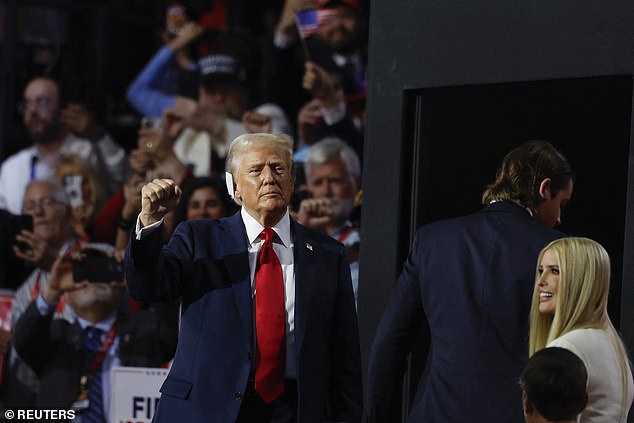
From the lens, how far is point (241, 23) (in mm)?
8141

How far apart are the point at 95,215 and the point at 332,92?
1767mm

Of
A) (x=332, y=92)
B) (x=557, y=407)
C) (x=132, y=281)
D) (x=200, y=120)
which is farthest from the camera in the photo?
(x=200, y=120)

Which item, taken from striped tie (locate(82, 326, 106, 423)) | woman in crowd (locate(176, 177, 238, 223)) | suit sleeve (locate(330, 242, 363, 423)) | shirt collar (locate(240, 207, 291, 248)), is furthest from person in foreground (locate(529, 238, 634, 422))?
striped tie (locate(82, 326, 106, 423))

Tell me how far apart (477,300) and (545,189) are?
1.41 ft

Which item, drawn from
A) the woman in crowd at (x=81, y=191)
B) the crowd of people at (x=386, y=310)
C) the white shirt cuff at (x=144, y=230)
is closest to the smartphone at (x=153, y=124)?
the woman in crowd at (x=81, y=191)

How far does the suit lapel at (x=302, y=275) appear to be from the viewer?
3631 mm

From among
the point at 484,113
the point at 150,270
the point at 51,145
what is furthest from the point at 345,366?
the point at 51,145

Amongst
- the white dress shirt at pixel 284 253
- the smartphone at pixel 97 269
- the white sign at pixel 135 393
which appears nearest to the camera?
the white dress shirt at pixel 284 253

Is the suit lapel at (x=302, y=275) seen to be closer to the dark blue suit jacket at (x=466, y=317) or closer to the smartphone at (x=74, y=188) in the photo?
the dark blue suit jacket at (x=466, y=317)

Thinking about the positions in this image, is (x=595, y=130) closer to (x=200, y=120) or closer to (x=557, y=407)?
(x=557, y=407)

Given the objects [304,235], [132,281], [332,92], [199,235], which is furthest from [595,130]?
[332,92]

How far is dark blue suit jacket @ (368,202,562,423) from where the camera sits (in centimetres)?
355

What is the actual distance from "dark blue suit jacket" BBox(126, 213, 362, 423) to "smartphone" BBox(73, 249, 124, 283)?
10.2 ft

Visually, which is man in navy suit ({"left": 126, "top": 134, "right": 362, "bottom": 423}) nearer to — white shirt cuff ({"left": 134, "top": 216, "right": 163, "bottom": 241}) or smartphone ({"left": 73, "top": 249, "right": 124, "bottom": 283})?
white shirt cuff ({"left": 134, "top": 216, "right": 163, "bottom": 241})
